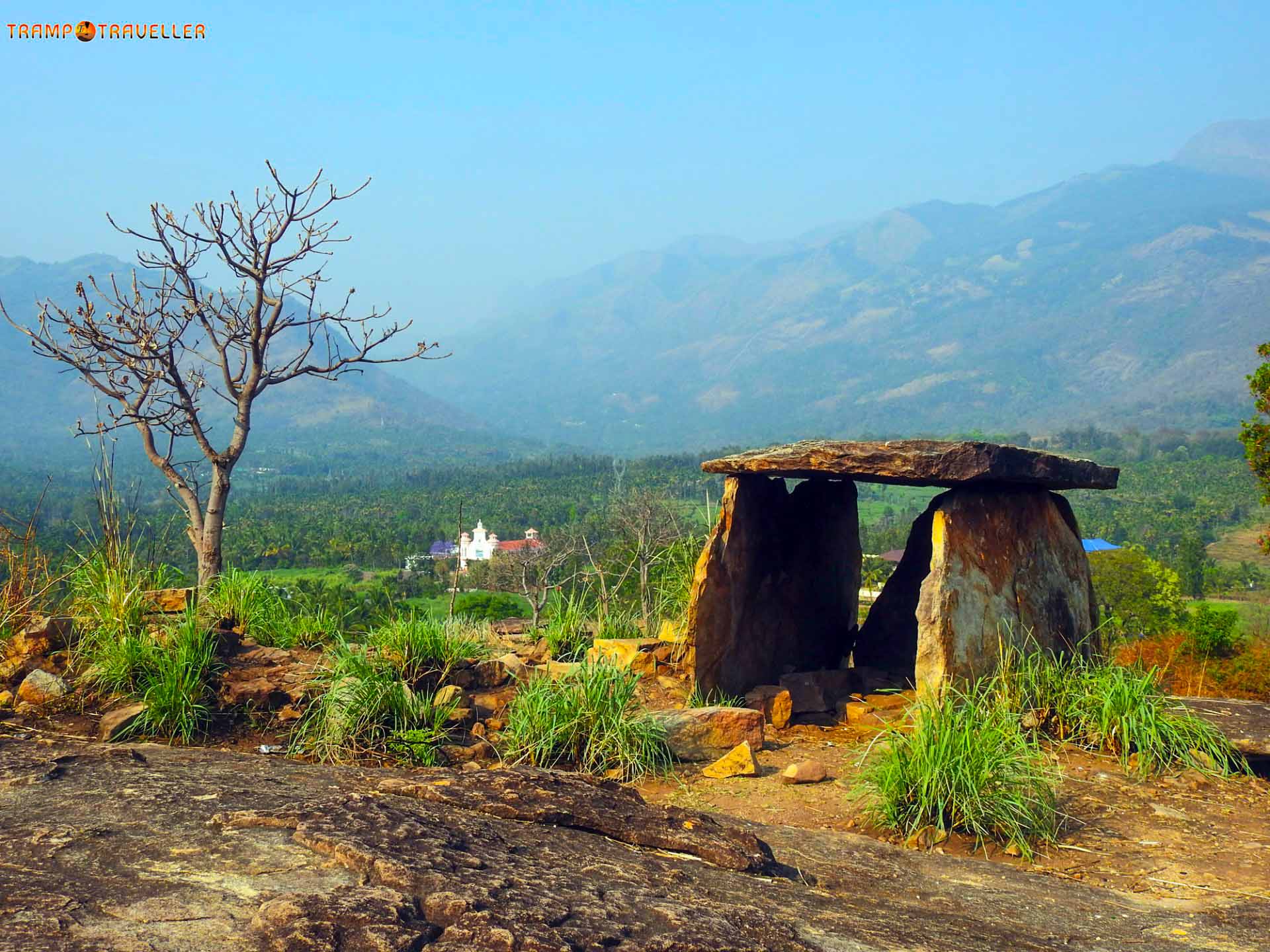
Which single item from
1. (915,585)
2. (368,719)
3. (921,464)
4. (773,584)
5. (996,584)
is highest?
(921,464)

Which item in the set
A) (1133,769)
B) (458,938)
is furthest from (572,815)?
(1133,769)

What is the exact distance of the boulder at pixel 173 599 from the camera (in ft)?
28.4

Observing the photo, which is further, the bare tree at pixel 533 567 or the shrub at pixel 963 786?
the bare tree at pixel 533 567

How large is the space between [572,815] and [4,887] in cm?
228

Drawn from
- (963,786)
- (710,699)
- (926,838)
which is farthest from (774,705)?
(926,838)

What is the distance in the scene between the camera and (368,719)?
715cm

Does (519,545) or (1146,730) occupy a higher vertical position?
(1146,730)

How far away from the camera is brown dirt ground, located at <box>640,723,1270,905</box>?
5852 mm

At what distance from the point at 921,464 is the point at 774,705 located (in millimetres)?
2522

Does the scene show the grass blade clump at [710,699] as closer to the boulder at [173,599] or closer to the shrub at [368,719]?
the shrub at [368,719]

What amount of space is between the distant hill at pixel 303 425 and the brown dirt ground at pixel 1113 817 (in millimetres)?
111145

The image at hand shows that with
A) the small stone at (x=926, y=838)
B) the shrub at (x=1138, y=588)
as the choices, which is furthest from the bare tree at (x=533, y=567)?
the shrub at (x=1138, y=588)

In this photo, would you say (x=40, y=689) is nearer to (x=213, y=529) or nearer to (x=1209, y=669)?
(x=213, y=529)

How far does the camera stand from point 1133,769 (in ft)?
24.8
